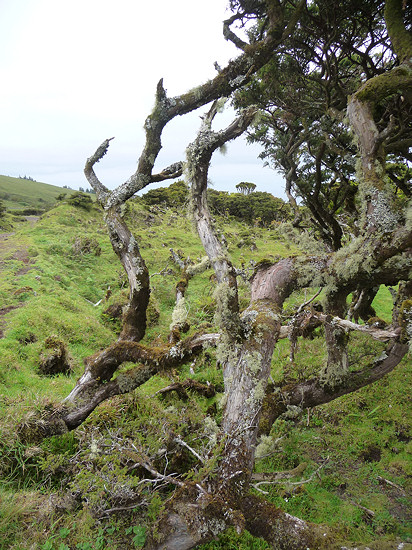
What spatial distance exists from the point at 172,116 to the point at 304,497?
598 cm

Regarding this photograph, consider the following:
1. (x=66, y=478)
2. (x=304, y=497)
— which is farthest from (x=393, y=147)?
(x=66, y=478)

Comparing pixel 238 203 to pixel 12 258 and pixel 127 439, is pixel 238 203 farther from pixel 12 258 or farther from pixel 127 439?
pixel 127 439

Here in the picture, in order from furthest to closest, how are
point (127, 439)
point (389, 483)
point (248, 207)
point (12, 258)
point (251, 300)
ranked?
point (248, 207) < point (12, 258) < point (389, 483) < point (251, 300) < point (127, 439)

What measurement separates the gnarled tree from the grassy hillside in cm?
52

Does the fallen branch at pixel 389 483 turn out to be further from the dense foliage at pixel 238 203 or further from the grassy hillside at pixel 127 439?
the dense foliage at pixel 238 203

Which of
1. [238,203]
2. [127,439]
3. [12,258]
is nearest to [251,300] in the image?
[127,439]

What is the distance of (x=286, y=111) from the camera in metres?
8.69

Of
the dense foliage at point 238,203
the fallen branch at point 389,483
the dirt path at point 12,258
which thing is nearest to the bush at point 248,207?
the dense foliage at point 238,203

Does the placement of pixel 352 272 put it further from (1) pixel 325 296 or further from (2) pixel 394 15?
(2) pixel 394 15

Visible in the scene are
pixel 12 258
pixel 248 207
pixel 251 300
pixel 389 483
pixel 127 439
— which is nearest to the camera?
pixel 127 439

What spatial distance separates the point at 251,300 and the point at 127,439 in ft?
7.09

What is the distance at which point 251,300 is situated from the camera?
385cm

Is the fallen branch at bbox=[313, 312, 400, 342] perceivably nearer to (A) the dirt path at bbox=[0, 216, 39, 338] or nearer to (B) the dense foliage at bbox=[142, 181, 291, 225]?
(A) the dirt path at bbox=[0, 216, 39, 338]

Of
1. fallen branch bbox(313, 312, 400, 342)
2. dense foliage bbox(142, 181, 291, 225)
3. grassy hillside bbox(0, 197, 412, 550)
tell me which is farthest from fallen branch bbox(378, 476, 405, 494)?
dense foliage bbox(142, 181, 291, 225)
